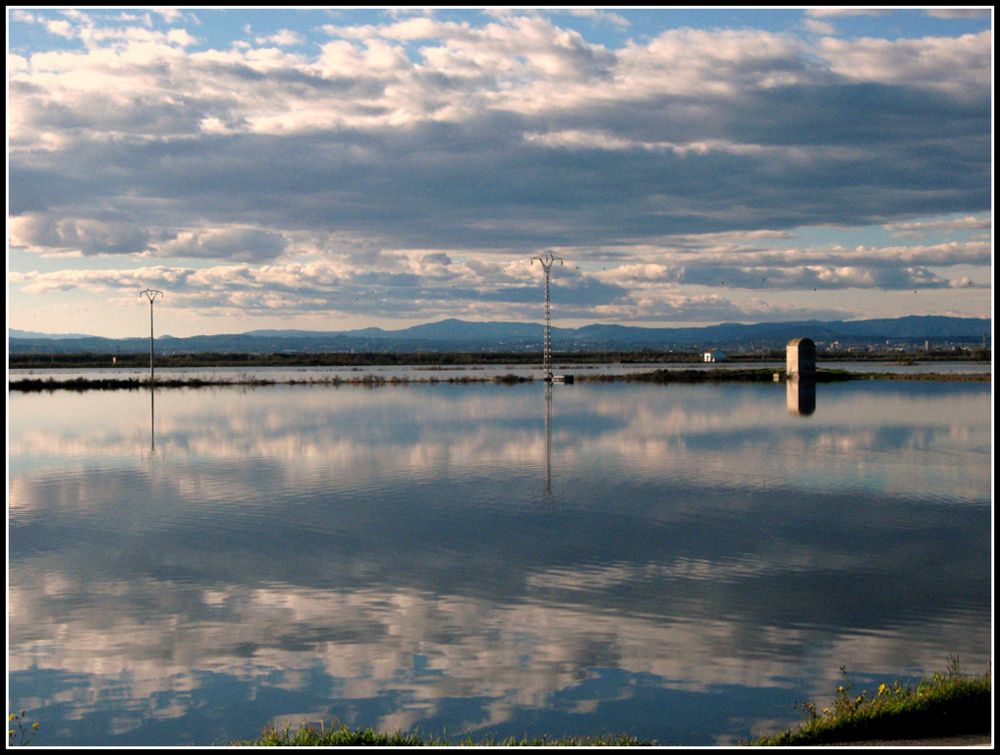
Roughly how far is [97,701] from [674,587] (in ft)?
27.1

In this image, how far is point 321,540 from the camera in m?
19.9

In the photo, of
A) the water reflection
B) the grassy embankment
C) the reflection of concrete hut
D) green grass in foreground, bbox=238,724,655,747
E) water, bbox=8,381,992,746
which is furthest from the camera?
the reflection of concrete hut

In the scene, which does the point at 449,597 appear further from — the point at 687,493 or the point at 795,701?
the point at 687,493

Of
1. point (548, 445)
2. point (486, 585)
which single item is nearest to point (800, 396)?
point (548, 445)

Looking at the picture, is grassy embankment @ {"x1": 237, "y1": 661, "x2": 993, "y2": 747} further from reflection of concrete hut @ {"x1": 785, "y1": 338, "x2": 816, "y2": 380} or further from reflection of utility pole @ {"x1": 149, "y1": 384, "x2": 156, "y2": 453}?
reflection of concrete hut @ {"x1": 785, "y1": 338, "x2": 816, "y2": 380}

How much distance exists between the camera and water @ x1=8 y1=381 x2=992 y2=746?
1170cm

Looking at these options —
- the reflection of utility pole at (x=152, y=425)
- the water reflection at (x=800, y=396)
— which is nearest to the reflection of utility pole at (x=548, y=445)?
the water reflection at (x=800, y=396)

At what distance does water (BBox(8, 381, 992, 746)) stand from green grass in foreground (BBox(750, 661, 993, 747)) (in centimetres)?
102

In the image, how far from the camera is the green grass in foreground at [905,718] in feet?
31.6

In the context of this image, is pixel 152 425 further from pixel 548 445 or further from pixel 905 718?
pixel 905 718

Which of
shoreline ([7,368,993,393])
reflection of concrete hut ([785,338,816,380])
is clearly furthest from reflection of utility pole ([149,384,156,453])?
reflection of concrete hut ([785,338,816,380])

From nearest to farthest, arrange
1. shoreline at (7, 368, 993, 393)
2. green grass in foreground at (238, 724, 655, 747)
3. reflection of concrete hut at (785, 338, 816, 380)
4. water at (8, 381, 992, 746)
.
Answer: green grass in foreground at (238, 724, 655, 747), water at (8, 381, 992, 746), shoreline at (7, 368, 993, 393), reflection of concrete hut at (785, 338, 816, 380)

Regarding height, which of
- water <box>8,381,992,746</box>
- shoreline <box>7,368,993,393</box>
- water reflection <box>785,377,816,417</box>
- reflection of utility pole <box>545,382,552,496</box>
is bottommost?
water <box>8,381,992,746</box>

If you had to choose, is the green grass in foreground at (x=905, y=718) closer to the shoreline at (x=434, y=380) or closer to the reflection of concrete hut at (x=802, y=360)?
the shoreline at (x=434, y=380)
